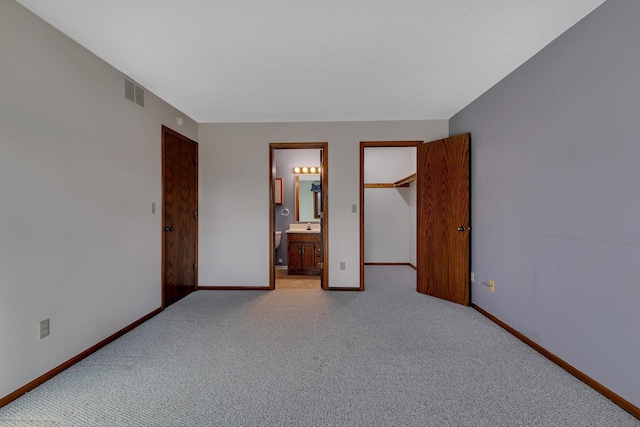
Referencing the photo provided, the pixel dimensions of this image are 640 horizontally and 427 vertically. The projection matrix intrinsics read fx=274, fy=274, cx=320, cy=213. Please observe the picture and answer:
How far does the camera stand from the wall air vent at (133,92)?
2.50 metres

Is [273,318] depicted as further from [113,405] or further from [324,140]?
[324,140]

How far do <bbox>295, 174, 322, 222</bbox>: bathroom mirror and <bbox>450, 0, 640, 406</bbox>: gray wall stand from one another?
126 inches

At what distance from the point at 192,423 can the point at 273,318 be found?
1.39m

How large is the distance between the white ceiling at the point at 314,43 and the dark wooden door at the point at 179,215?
24.8 inches

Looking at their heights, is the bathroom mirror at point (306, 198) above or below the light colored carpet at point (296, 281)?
above

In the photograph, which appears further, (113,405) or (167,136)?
(167,136)

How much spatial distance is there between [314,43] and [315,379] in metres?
2.35

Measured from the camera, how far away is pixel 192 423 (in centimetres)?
142

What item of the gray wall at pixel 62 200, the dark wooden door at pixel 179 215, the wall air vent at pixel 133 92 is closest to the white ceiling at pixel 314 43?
the wall air vent at pixel 133 92

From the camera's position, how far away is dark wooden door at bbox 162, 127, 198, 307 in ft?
10.2

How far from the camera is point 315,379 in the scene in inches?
70.4

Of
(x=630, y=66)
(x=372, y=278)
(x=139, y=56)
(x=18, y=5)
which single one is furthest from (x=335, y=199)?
(x=18, y=5)

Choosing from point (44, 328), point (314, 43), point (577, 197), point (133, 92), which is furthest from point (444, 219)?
point (44, 328)

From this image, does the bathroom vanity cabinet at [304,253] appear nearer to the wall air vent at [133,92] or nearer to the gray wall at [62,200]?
the gray wall at [62,200]
